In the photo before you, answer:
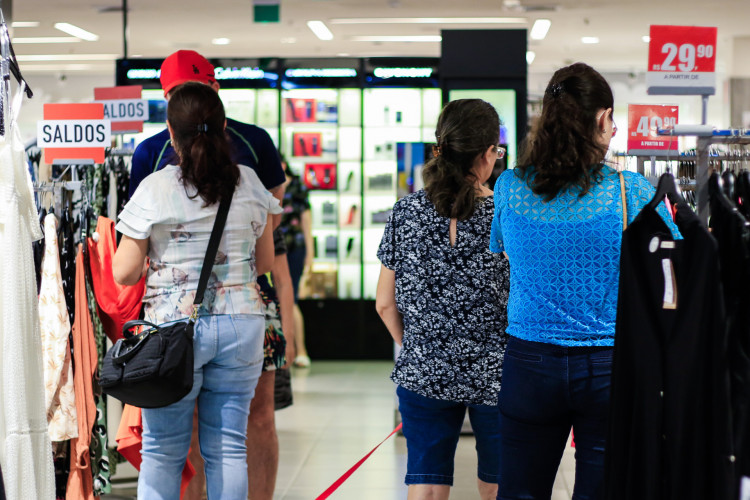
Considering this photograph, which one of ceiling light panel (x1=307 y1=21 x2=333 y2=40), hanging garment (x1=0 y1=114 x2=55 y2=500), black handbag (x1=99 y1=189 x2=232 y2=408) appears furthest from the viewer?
ceiling light panel (x1=307 y1=21 x2=333 y2=40)

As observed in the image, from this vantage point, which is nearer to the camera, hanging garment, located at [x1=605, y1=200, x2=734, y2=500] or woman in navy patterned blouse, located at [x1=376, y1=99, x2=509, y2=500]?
A: hanging garment, located at [x1=605, y1=200, x2=734, y2=500]

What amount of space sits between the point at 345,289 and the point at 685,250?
7666mm

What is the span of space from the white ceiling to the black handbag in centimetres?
826

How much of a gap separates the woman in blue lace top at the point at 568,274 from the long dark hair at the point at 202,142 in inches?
Result: 34.2

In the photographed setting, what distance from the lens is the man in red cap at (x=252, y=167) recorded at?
316 centimetres

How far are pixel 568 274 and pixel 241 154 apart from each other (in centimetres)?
144

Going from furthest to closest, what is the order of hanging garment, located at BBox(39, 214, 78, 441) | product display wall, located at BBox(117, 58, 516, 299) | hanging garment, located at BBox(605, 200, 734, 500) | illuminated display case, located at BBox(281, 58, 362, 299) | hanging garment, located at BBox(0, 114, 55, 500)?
Result: 1. illuminated display case, located at BBox(281, 58, 362, 299)
2. product display wall, located at BBox(117, 58, 516, 299)
3. hanging garment, located at BBox(39, 214, 78, 441)
4. hanging garment, located at BBox(0, 114, 55, 500)
5. hanging garment, located at BBox(605, 200, 734, 500)

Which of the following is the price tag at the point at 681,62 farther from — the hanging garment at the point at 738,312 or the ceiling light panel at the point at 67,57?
the ceiling light panel at the point at 67,57

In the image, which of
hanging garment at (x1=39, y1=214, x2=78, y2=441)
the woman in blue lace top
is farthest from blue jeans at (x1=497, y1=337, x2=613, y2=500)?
hanging garment at (x1=39, y1=214, x2=78, y2=441)

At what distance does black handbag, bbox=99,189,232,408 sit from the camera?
256 centimetres

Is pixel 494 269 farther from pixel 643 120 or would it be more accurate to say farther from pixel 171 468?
pixel 643 120

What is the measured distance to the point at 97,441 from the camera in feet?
11.6

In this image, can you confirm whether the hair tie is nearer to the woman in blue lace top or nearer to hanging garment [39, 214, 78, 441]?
the woman in blue lace top

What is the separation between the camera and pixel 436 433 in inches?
106
